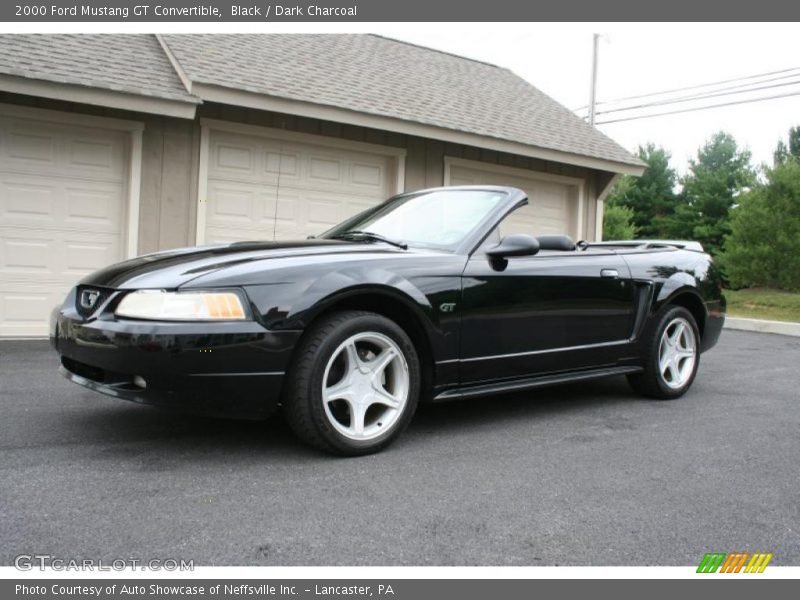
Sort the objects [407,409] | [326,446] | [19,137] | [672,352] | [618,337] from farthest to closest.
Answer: [19,137], [672,352], [618,337], [407,409], [326,446]

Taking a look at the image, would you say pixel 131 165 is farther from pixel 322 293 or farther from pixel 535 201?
pixel 535 201

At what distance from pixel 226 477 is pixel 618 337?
8.95ft

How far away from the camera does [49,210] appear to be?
7.41m

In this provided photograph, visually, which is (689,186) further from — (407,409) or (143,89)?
(407,409)

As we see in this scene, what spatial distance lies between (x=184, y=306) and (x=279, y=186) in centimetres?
586

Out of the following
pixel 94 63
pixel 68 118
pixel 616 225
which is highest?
pixel 616 225

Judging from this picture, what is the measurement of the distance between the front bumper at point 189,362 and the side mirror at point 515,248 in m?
1.28

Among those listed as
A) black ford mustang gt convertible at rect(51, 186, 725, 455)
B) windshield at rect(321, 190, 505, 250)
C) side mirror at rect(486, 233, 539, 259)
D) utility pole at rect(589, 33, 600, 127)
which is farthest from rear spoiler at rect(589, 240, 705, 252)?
utility pole at rect(589, 33, 600, 127)

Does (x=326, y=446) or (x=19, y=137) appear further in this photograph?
(x=19, y=137)

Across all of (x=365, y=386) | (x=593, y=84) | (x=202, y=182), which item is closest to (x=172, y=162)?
(x=202, y=182)

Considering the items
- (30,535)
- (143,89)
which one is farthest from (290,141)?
(30,535)

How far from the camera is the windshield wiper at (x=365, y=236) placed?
3910mm

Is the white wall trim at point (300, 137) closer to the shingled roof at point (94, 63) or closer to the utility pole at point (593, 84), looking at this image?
the shingled roof at point (94, 63)

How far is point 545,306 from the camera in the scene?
4043mm
